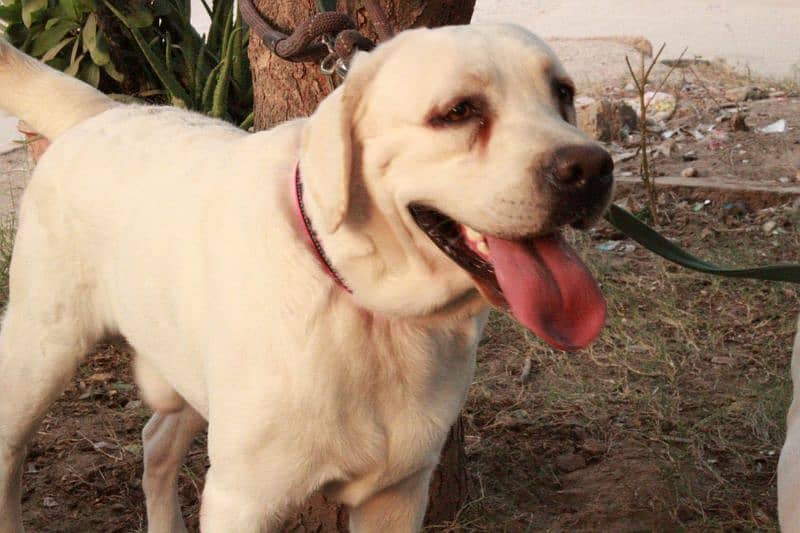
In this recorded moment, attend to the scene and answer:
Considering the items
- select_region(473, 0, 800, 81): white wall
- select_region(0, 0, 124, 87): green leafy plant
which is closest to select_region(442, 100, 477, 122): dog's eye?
select_region(0, 0, 124, 87): green leafy plant

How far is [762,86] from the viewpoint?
8234 mm

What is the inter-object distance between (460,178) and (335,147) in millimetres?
265

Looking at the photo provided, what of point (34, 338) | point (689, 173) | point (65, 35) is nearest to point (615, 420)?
point (34, 338)

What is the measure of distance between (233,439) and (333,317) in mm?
363

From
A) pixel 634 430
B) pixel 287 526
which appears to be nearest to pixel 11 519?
pixel 287 526

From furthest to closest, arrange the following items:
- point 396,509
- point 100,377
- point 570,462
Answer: point 100,377 → point 570,462 → point 396,509

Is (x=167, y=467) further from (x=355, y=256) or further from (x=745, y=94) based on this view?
(x=745, y=94)

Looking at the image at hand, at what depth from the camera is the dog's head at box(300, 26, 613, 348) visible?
2.26 m

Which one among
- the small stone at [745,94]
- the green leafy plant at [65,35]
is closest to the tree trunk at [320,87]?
the green leafy plant at [65,35]

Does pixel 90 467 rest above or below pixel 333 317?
below

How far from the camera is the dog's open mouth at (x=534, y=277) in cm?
235

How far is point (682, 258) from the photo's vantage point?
2771mm

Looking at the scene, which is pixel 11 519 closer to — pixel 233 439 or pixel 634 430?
pixel 233 439

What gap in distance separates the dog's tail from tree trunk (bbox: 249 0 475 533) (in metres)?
0.50
